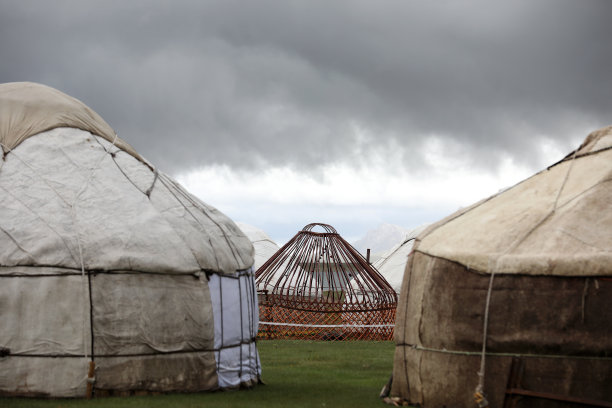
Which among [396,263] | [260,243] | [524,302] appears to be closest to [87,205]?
[524,302]

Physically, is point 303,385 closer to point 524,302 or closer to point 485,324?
point 485,324

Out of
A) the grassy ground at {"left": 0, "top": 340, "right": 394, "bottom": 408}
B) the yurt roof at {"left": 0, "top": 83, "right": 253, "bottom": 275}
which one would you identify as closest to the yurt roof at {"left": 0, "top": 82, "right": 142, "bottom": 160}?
the yurt roof at {"left": 0, "top": 83, "right": 253, "bottom": 275}

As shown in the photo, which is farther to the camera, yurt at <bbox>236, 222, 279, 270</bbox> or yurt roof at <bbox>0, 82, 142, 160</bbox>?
yurt at <bbox>236, 222, 279, 270</bbox>

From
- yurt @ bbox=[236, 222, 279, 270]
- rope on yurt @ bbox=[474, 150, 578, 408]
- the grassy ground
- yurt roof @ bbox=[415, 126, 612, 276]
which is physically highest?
yurt @ bbox=[236, 222, 279, 270]

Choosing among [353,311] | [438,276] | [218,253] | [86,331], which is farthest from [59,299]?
[353,311]

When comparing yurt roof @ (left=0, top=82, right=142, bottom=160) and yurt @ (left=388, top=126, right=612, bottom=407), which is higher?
yurt roof @ (left=0, top=82, right=142, bottom=160)

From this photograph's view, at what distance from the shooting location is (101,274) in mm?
7246

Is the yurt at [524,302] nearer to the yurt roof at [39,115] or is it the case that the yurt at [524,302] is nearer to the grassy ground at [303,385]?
the grassy ground at [303,385]

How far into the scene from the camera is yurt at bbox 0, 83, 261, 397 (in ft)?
23.4

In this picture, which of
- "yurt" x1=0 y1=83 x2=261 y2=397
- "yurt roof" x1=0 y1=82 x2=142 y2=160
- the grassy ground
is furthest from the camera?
"yurt roof" x1=0 y1=82 x2=142 y2=160

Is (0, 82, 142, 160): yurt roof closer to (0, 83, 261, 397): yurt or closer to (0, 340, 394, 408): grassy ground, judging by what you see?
(0, 83, 261, 397): yurt

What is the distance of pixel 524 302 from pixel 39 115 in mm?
5082

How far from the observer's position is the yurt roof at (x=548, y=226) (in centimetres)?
600

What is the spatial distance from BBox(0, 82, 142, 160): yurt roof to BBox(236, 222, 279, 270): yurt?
655 inches
